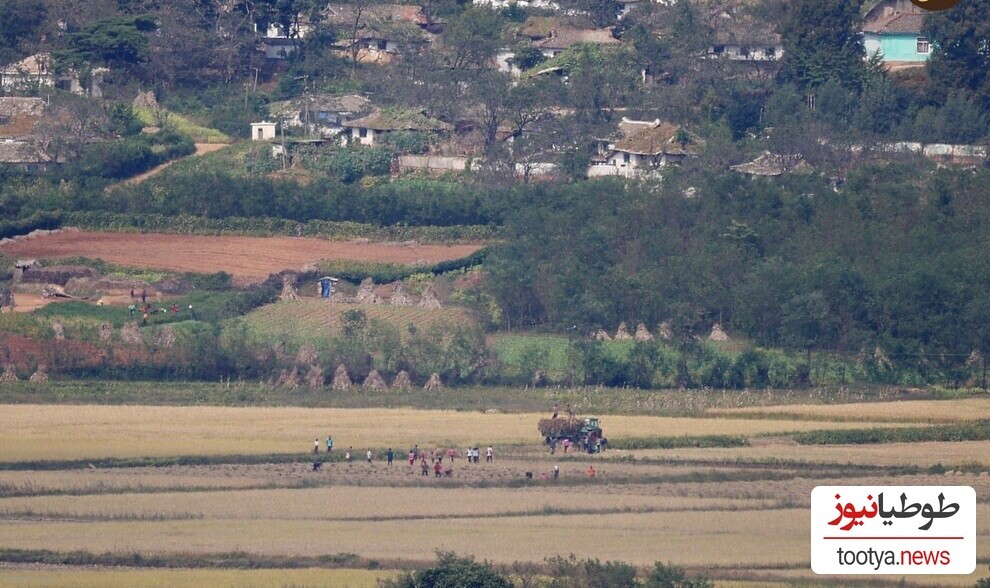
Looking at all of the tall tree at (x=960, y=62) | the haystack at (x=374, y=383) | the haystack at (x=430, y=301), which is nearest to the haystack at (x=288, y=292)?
the haystack at (x=430, y=301)

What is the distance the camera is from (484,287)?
53.8 m

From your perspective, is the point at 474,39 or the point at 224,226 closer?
the point at 224,226

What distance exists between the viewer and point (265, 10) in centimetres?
7238

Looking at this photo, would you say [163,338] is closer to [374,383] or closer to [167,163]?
[374,383]

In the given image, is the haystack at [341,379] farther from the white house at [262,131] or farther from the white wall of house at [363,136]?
the white house at [262,131]

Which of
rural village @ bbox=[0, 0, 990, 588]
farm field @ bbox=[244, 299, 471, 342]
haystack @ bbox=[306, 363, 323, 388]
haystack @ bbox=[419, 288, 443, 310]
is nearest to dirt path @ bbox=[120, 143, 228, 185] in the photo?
rural village @ bbox=[0, 0, 990, 588]

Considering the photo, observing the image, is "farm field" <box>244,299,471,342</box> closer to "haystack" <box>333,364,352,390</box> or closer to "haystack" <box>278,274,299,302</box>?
"haystack" <box>278,274,299,302</box>

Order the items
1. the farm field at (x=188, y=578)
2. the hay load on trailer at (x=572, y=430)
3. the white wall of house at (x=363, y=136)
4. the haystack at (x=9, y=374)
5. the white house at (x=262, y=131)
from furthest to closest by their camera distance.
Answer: the white wall of house at (x=363, y=136) → the white house at (x=262, y=131) → the haystack at (x=9, y=374) → the hay load on trailer at (x=572, y=430) → the farm field at (x=188, y=578)

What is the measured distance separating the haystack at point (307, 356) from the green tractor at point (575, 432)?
796 cm

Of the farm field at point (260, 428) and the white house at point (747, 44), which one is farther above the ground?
the white house at point (747, 44)

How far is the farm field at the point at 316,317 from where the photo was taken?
166 ft

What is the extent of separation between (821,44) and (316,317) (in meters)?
23.5

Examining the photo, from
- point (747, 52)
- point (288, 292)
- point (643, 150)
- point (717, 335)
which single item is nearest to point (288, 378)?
point (288, 292)

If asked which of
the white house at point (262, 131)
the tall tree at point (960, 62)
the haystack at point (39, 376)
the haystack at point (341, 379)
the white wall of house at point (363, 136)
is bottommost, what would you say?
the haystack at point (341, 379)
